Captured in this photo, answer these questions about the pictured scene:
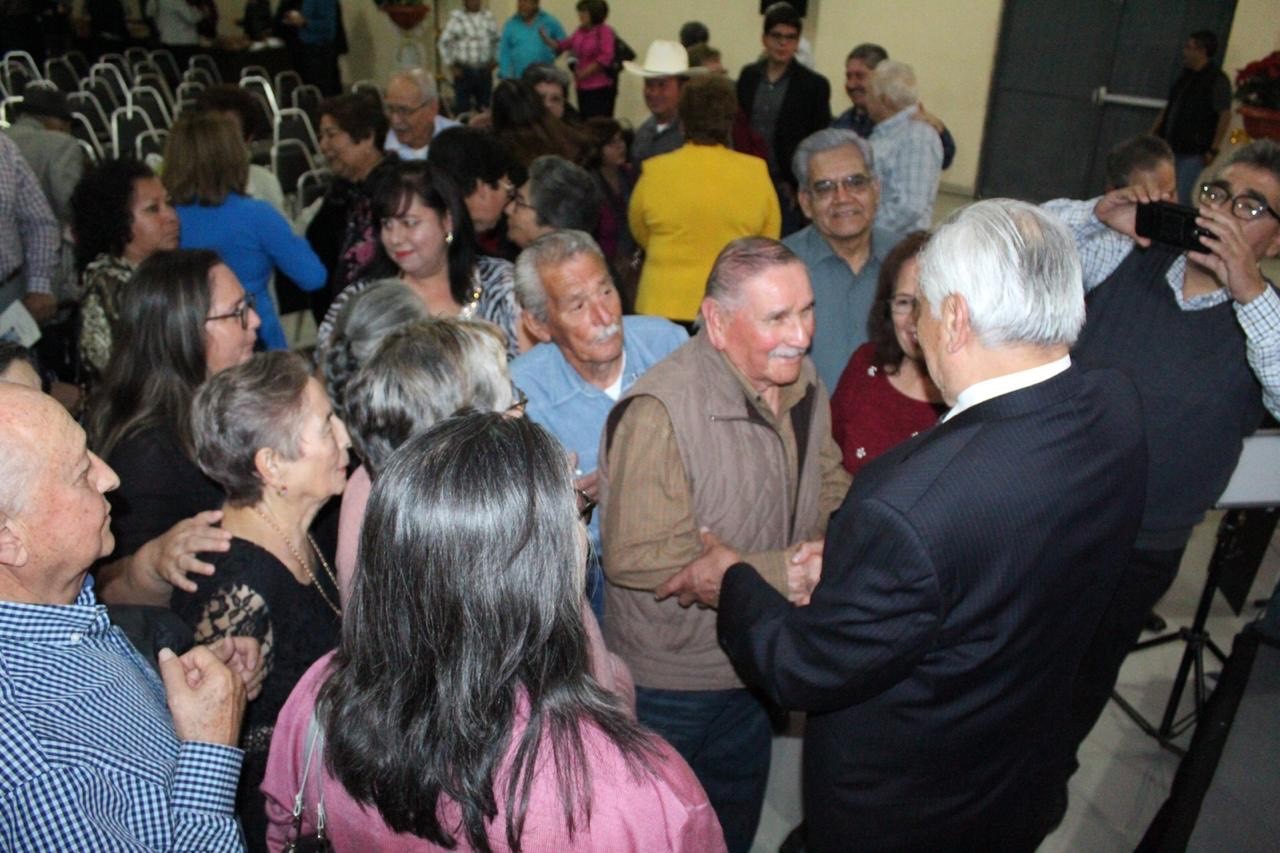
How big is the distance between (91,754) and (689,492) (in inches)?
45.2

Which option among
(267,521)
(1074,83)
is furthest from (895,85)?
(1074,83)

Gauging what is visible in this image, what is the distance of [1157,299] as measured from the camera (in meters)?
2.38

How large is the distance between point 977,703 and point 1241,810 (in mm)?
525

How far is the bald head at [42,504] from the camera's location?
1341 millimetres

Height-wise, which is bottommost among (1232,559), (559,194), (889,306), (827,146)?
(1232,559)

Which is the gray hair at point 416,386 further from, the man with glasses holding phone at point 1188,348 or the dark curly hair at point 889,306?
the man with glasses holding phone at point 1188,348

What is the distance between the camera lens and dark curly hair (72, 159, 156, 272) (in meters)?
3.15

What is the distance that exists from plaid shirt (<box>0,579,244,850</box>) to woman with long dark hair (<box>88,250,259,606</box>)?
620mm

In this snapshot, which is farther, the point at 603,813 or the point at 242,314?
the point at 242,314

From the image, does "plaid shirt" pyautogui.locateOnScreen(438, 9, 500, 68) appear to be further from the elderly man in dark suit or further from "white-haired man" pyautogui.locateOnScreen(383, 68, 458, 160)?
the elderly man in dark suit

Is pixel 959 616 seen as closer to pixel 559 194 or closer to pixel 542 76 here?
pixel 559 194

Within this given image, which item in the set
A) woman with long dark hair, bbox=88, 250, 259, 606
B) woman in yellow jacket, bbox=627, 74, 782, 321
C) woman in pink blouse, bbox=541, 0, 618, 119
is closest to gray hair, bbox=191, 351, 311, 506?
woman with long dark hair, bbox=88, 250, 259, 606

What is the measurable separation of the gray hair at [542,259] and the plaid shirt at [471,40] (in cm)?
735

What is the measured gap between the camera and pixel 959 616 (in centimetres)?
144
